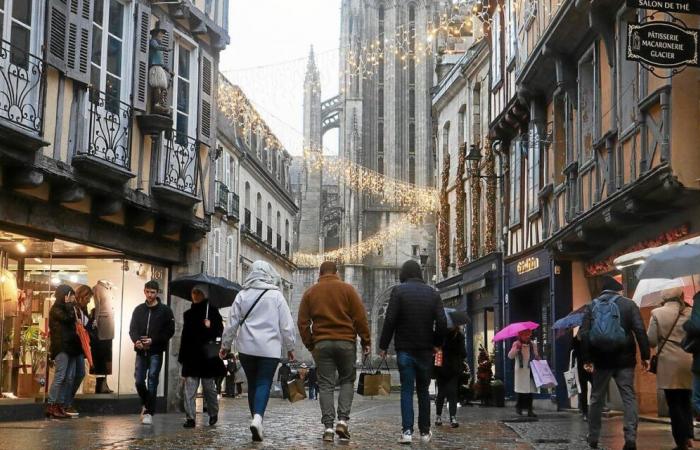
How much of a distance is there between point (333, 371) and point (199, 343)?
237cm

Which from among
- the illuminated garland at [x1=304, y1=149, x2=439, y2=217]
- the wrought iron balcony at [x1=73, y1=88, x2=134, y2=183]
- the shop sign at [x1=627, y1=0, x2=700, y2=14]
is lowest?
the wrought iron balcony at [x1=73, y1=88, x2=134, y2=183]

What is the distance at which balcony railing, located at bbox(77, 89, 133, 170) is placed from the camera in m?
14.2

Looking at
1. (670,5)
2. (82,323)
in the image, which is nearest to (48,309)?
(82,323)

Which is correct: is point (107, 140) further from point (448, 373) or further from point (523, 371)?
point (523, 371)

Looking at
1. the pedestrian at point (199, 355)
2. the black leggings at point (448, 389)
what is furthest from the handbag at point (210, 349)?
the black leggings at point (448, 389)

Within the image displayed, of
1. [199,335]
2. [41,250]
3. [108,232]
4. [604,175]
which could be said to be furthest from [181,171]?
[604,175]

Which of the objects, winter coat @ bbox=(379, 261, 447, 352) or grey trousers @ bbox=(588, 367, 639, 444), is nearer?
grey trousers @ bbox=(588, 367, 639, 444)

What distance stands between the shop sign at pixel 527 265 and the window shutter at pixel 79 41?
10811 millimetres

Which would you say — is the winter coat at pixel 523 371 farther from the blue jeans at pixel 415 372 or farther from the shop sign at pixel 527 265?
the blue jeans at pixel 415 372

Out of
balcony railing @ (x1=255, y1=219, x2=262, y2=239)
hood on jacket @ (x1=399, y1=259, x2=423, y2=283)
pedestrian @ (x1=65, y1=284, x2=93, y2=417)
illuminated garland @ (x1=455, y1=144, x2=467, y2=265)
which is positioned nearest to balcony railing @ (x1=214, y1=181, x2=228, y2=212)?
illuminated garland @ (x1=455, y1=144, x2=467, y2=265)

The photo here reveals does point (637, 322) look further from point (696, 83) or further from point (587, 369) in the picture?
point (587, 369)

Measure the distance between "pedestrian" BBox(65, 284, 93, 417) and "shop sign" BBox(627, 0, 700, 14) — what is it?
24.3ft

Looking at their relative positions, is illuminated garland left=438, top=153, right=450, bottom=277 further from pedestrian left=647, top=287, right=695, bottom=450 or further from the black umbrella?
pedestrian left=647, top=287, right=695, bottom=450

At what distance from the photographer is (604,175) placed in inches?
628
